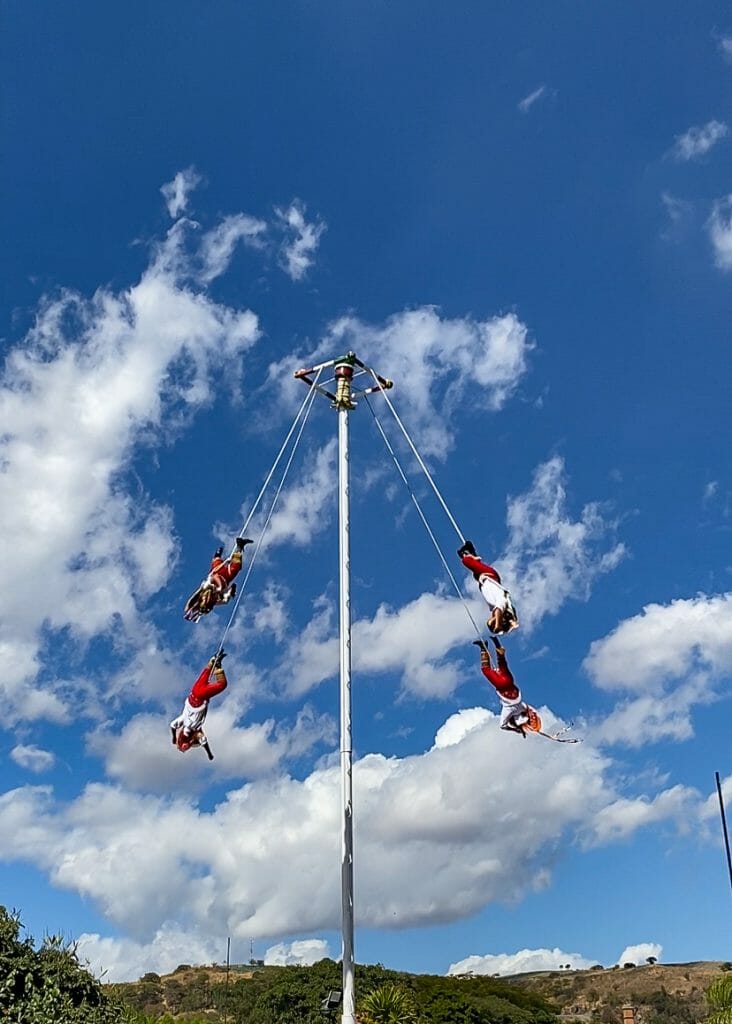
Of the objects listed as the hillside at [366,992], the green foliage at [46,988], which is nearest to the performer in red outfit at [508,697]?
the green foliage at [46,988]

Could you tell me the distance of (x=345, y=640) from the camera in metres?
17.2

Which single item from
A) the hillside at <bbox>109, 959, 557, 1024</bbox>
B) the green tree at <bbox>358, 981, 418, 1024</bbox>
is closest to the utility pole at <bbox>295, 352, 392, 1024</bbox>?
the green tree at <bbox>358, 981, 418, 1024</bbox>

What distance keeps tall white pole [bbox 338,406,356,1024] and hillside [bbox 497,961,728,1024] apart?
81.4 m

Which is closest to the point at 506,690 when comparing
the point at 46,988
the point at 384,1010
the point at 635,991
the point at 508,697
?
the point at 508,697

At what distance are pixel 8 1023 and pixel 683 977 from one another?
109163mm

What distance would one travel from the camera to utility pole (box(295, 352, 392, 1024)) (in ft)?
51.1

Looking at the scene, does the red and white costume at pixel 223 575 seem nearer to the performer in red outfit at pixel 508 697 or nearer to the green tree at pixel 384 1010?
the performer in red outfit at pixel 508 697

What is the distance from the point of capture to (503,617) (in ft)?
58.9

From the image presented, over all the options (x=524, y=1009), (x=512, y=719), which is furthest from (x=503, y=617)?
→ (x=524, y=1009)

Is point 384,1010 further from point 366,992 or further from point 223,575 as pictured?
point 223,575

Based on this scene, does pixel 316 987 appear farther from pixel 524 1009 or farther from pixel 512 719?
pixel 512 719

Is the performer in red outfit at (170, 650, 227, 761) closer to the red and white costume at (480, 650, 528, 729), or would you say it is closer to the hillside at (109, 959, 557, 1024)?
the red and white costume at (480, 650, 528, 729)

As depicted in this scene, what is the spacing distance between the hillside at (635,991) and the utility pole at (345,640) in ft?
267

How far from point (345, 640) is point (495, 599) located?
8.69ft
